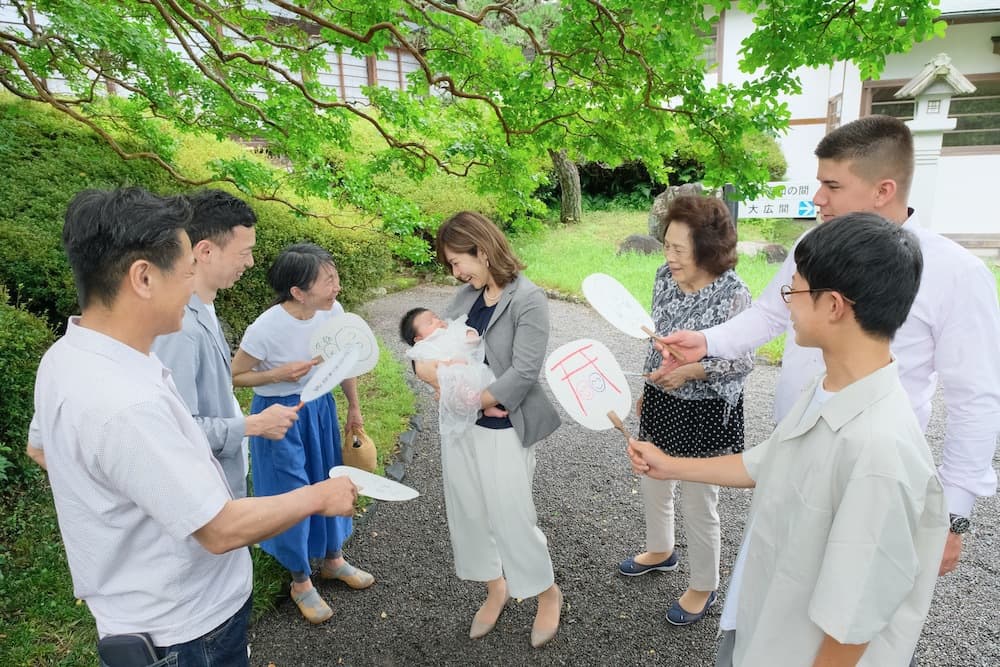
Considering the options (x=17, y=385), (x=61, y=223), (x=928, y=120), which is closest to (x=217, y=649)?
(x=17, y=385)

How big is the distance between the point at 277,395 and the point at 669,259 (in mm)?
2011

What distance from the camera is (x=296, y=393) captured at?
2.93 meters

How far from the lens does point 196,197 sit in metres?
2.35

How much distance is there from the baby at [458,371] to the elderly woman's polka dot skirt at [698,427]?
83 cm

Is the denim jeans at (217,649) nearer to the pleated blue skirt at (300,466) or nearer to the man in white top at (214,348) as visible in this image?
the man in white top at (214,348)

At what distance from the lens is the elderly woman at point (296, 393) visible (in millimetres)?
2750

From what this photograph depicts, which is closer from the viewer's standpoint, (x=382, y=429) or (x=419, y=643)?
(x=419, y=643)

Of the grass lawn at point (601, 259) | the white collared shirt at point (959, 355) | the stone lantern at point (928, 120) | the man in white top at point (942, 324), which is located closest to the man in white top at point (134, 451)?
the white collared shirt at point (959, 355)

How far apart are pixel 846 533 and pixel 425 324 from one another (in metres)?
1.99

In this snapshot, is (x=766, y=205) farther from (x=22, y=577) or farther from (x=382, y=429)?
(x=22, y=577)

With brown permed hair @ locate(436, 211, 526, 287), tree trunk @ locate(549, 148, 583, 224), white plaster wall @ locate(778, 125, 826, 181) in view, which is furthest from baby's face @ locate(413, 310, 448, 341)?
white plaster wall @ locate(778, 125, 826, 181)

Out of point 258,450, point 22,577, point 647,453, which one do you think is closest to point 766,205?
point 647,453

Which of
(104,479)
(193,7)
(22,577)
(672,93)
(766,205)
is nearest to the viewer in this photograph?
(104,479)

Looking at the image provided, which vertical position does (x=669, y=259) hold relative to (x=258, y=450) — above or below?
above
